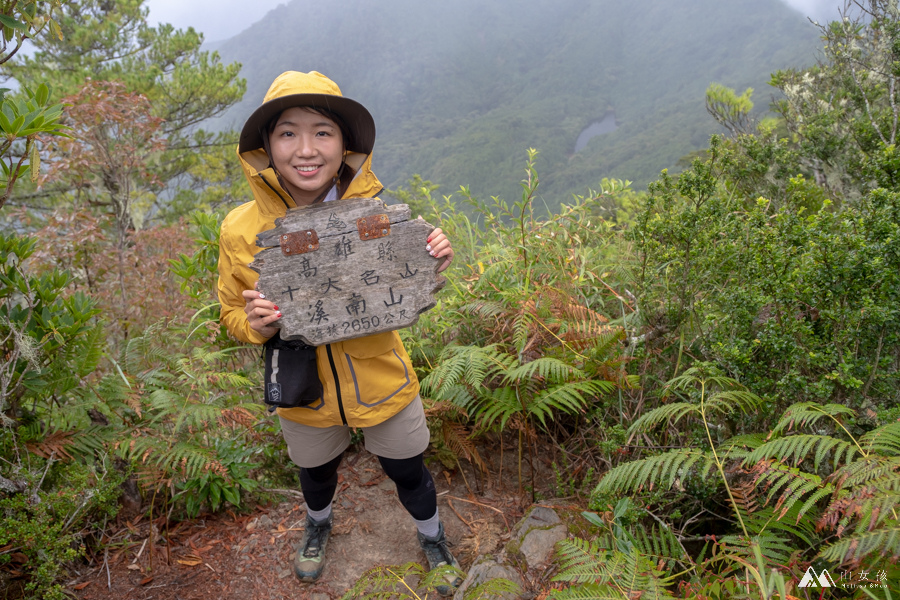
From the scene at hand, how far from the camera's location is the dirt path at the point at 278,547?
2473 millimetres

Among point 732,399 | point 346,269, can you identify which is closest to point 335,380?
point 346,269

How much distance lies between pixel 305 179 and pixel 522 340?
141 centimetres

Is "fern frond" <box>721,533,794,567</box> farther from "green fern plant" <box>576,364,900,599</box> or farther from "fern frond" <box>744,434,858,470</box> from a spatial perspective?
"fern frond" <box>744,434,858,470</box>

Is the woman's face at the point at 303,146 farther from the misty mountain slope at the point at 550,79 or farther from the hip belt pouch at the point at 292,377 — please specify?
the misty mountain slope at the point at 550,79

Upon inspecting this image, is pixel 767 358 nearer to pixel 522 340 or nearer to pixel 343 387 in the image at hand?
pixel 522 340

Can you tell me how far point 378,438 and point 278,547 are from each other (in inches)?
43.4

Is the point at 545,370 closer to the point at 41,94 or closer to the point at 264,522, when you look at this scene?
the point at 264,522

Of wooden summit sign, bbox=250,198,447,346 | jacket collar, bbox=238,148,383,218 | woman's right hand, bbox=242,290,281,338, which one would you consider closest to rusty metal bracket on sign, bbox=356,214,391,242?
wooden summit sign, bbox=250,198,447,346

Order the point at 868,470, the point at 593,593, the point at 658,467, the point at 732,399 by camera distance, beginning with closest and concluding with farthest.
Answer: the point at 868,470, the point at 593,593, the point at 658,467, the point at 732,399

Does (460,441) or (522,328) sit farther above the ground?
(522,328)

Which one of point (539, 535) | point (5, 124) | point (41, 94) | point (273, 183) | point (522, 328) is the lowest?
point (539, 535)

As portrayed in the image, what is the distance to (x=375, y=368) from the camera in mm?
2139

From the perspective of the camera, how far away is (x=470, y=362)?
2.57 metres

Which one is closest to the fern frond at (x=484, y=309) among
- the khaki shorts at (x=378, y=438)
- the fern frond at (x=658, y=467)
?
the khaki shorts at (x=378, y=438)
